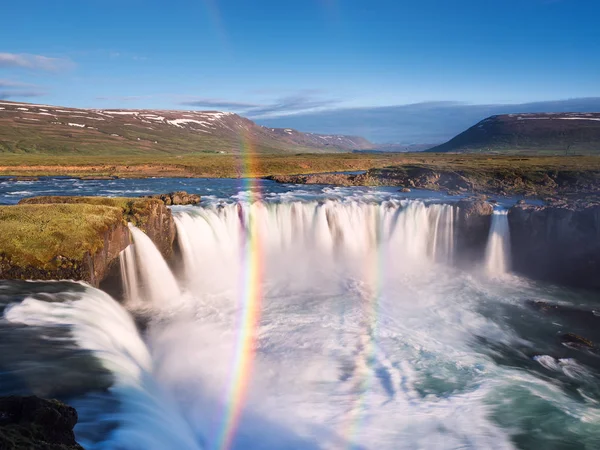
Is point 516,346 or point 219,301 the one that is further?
point 219,301

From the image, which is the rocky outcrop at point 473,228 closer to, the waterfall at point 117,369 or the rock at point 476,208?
the rock at point 476,208

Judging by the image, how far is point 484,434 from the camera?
11.6 meters

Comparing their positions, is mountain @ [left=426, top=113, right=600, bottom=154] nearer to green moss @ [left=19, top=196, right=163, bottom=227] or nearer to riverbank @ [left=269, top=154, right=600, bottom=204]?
riverbank @ [left=269, top=154, right=600, bottom=204]

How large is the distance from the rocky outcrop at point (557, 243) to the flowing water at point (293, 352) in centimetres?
125

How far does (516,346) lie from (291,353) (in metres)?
9.58

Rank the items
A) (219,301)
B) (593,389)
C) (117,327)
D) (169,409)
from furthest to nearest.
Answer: (219,301) → (593,389) → (117,327) → (169,409)

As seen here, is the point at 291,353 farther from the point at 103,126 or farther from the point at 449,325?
the point at 103,126

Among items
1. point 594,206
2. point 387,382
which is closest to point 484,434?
point 387,382

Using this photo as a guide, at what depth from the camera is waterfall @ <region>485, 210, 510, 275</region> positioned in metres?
29.2

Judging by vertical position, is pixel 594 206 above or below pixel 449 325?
above

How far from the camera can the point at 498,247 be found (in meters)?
29.5

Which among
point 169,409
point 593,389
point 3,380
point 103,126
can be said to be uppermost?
point 103,126

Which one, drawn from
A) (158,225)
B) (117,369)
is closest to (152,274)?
(158,225)

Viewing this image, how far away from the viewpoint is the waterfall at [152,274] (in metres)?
19.8
